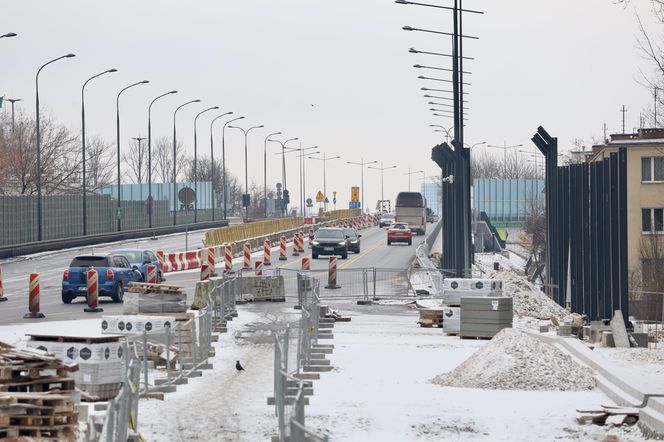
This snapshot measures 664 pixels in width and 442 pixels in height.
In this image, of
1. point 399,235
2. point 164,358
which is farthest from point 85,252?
point 164,358

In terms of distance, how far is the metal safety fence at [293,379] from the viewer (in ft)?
35.8

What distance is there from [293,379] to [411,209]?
3639 inches

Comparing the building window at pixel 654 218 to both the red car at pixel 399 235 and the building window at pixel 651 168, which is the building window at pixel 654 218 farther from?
the red car at pixel 399 235

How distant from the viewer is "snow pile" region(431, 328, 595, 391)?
22.4 metres

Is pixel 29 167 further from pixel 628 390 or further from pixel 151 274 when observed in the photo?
pixel 628 390

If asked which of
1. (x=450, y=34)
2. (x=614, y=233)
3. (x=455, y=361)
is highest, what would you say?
(x=450, y=34)

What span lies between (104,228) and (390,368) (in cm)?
6929

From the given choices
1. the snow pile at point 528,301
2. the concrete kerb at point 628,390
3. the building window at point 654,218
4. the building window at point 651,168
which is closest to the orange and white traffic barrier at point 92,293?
the snow pile at point 528,301

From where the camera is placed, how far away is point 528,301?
38.6 m

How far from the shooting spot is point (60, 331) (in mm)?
30266

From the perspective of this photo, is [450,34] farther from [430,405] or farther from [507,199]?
[507,199]

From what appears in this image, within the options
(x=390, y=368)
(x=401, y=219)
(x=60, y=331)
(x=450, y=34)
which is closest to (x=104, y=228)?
(x=401, y=219)

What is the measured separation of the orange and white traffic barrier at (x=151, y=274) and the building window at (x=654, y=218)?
34.0 metres

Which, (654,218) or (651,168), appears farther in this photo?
(651,168)
